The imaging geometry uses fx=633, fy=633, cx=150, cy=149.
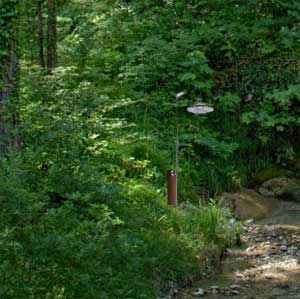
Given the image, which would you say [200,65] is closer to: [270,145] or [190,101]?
[190,101]

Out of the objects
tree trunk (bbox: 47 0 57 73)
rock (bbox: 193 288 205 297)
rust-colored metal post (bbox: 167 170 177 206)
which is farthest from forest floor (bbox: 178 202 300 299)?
tree trunk (bbox: 47 0 57 73)

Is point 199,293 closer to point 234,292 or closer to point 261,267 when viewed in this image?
point 234,292

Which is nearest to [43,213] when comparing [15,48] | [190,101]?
[15,48]

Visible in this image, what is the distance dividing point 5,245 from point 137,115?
666 cm

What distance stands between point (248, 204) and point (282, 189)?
94 centimetres

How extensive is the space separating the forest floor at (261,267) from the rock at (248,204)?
27 centimetres

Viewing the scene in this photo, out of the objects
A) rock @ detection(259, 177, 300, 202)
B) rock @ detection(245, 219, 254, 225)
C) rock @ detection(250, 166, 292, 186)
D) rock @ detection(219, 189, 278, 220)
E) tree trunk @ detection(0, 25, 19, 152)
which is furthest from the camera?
rock @ detection(250, 166, 292, 186)

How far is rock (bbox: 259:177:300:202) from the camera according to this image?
34.8 ft

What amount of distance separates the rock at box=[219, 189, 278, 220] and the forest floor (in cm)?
27

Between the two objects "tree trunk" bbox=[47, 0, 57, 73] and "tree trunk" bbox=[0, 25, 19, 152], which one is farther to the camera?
"tree trunk" bbox=[47, 0, 57, 73]

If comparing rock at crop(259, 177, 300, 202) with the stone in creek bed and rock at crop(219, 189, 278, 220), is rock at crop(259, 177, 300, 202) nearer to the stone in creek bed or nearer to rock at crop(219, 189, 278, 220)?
rock at crop(219, 189, 278, 220)

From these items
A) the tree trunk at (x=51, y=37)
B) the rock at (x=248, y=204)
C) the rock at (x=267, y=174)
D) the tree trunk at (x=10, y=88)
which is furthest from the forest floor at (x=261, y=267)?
the tree trunk at (x=51, y=37)

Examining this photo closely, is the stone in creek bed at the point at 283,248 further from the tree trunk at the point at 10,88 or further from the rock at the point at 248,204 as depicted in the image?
the tree trunk at the point at 10,88

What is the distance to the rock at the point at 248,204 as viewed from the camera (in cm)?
985
